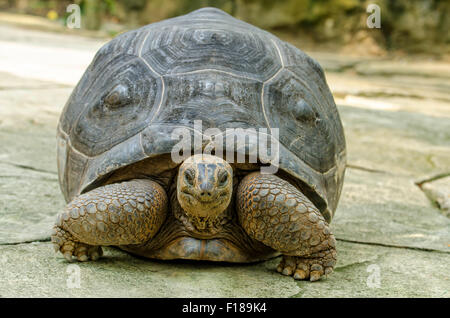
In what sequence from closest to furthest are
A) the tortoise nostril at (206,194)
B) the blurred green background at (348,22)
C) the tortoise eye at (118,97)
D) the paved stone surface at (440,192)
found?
1. the tortoise nostril at (206,194)
2. the tortoise eye at (118,97)
3. the paved stone surface at (440,192)
4. the blurred green background at (348,22)

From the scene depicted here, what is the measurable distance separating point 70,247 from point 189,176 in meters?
0.50

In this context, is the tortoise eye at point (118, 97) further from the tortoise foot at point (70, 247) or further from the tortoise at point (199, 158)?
the tortoise foot at point (70, 247)

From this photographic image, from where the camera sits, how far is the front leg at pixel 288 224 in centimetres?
211

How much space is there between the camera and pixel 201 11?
2.86m

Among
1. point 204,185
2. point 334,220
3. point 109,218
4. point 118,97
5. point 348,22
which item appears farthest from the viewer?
point 348,22

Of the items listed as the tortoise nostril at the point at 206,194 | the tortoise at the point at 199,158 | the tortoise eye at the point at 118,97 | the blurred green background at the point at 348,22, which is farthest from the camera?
the blurred green background at the point at 348,22

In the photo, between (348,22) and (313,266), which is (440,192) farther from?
(348,22)

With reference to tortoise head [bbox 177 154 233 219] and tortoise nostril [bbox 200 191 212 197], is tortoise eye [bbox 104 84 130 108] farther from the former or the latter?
tortoise nostril [bbox 200 191 212 197]

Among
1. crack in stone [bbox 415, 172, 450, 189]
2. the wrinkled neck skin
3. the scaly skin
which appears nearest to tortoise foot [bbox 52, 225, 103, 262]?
the scaly skin

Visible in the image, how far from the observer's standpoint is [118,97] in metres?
2.36

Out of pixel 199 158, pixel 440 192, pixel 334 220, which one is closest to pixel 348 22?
pixel 440 192

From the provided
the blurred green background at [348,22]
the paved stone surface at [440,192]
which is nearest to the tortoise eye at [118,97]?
the paved stone surface at [440,192]

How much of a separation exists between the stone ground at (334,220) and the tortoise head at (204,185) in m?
0.24
